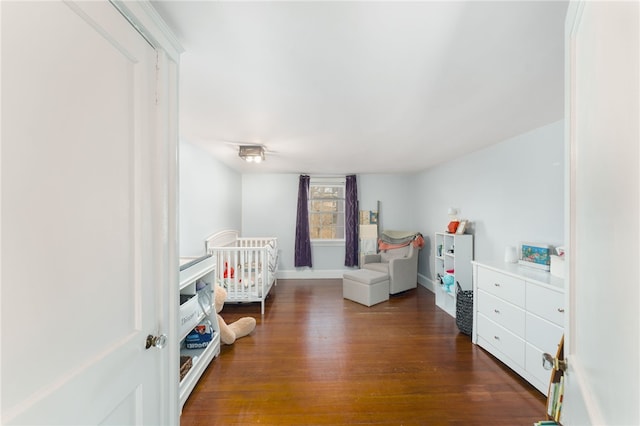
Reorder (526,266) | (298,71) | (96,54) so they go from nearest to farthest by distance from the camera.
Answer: (96,54), (298,71), (526,266)

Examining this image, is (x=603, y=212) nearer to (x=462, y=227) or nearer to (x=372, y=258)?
(x=462, y=227)

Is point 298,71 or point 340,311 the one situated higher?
point 298,71

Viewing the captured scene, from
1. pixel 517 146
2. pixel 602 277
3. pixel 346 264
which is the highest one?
pixel 517 146

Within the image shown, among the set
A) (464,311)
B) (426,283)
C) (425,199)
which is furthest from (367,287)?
(425,199)

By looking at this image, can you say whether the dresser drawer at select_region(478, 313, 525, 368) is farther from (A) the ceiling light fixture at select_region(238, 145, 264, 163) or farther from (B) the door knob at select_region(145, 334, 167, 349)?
(A) the ceiling light fixture at select_region(238, 145, 264, 163)

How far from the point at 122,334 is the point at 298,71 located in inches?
56.4

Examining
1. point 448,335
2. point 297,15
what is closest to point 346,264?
point 448,335

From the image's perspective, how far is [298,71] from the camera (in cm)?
136

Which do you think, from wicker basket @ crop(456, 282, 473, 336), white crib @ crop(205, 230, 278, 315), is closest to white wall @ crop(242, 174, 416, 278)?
white crib @ crop(205, 230, 278, 315)

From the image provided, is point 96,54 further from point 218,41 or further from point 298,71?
point 298,71

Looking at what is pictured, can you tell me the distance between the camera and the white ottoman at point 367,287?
3.66m

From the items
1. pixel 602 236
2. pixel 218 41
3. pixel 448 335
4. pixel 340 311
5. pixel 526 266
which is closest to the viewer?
pixel 602 236

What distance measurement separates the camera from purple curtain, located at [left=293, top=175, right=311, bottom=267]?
16.5 feet

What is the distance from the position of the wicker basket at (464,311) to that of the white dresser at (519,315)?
15 cm
